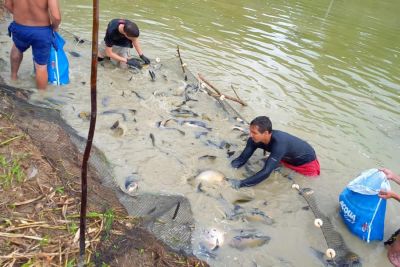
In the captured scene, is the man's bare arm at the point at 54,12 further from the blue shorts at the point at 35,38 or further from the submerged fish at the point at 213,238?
the submerged fish at the point at 213,238

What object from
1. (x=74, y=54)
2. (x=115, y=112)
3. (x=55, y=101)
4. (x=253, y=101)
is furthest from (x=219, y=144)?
(x=74, y=54)

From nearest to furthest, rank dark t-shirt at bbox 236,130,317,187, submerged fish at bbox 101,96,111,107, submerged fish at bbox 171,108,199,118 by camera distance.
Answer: dark t-shirt at bbox 236,130,317,187
submerged fish at bbox 101,96,111,107
submerged fish at bbox 171,108,199,118

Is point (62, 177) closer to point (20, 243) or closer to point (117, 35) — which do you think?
point (20, 243)

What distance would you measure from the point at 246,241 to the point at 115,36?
17.6ft

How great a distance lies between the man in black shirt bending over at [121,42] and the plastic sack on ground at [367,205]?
16.6 ft

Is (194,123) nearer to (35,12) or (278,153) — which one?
(278,153)

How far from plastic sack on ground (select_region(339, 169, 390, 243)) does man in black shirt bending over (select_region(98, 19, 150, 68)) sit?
16.6 ft

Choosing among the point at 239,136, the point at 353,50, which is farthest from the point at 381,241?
the point at 353,50

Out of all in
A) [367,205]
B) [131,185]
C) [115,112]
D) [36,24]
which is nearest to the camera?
[367,205]

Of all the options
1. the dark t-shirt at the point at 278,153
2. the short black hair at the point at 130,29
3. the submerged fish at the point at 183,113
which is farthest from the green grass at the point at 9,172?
the short black hair at the point at 130,29

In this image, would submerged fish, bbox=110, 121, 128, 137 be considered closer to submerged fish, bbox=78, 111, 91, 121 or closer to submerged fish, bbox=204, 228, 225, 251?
submerged fish, bbox=78, 111, 91, 121

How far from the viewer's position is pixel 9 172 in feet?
12.5

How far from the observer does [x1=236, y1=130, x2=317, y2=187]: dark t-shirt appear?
5199mm

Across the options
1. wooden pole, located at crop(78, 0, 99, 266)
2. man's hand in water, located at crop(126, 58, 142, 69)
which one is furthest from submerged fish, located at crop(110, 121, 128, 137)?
wooden pole, located at crop(78, 0, 99, 266)
